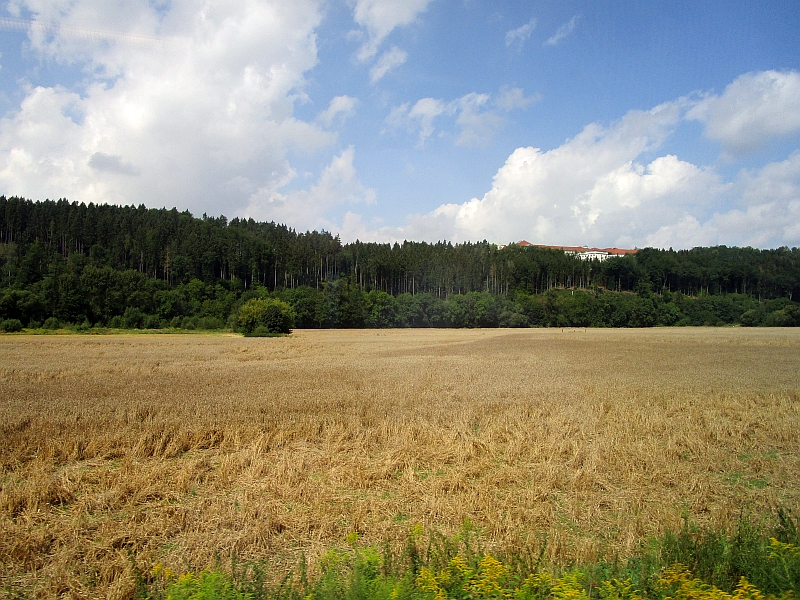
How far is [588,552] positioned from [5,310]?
311ft

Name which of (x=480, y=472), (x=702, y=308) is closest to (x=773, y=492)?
(x=480, y=472)

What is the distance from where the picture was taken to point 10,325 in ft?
241

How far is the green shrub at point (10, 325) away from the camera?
240ft

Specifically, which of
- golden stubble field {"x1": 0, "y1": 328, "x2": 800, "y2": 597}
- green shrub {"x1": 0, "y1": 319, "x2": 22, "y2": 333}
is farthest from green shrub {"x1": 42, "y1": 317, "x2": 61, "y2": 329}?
golden stubble field {"x1": 0, "y1": 328, "x2": 800, "y2": 597}

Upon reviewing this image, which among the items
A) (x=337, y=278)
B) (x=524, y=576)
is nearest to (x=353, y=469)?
(x=524, y=576)

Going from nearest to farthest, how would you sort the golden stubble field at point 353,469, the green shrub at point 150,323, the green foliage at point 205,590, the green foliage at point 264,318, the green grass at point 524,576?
the green foliage at point 205,590, the green grass at point 524,576, the golden stubble field at point 353,469, the green foliage at point 264,318, the green shrub at point 150,323

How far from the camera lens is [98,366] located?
29.3m

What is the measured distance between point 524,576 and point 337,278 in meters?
130

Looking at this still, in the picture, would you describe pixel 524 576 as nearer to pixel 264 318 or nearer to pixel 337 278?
pixel 264 318

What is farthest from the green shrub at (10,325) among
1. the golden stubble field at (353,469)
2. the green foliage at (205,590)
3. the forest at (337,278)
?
the green foliage at (205,590)

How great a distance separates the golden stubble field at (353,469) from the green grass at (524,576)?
0.52m

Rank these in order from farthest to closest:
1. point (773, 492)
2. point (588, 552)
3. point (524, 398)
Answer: point (524, 398)
point (773, 492)
point (588, 552)

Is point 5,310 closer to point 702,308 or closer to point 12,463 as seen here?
point 12,463

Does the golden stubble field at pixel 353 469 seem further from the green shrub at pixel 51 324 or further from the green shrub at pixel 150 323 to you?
the green shrub at pixel 150 323
